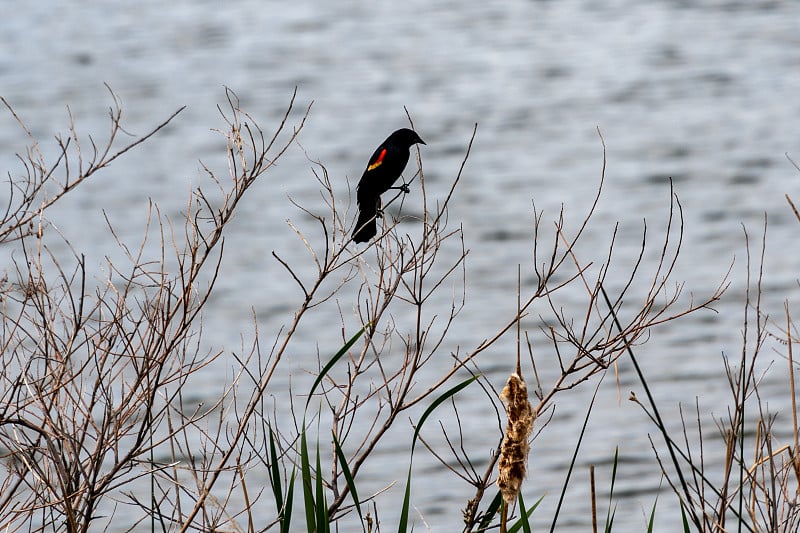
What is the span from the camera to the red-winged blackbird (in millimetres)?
4207

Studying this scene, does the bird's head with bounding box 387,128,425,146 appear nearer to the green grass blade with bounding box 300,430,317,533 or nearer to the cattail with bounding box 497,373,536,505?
the green grass blade with bounding box 300,430,317,533

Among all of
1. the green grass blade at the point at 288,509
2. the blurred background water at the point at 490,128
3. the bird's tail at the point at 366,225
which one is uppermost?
the blurred background water at the point at 490,128

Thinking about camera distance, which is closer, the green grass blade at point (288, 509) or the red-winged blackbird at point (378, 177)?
the green grass blade at point (288, 509)

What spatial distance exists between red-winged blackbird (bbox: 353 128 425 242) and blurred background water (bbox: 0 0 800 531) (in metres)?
3.12

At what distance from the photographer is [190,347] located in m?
9.68

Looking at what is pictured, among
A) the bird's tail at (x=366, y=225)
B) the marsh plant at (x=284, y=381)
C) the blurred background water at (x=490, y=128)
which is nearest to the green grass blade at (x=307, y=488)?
the marsh plant at (x=284, y=381)

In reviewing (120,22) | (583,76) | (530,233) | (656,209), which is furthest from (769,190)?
(120,22)

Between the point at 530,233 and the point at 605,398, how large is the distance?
9.49 feet

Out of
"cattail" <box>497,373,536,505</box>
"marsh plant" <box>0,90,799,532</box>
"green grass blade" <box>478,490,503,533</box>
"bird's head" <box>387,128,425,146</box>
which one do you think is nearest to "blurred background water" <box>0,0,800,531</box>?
"marsh plant" <box>0,90,799,532</box>

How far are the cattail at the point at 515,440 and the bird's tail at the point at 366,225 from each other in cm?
140

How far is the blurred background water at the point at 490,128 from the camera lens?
9039mm

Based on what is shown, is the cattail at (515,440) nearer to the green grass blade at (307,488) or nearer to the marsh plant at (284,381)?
the marsh plant at (284,381)

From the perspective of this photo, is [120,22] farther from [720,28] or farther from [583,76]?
[720,28]

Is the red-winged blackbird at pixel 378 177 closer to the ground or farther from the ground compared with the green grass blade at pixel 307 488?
farther from the ground
